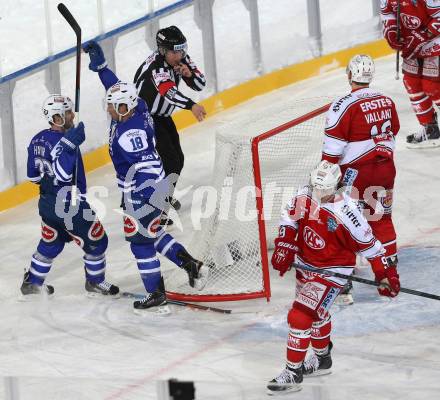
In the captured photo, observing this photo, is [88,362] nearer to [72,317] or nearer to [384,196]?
[72,317]

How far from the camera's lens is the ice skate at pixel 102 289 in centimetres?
700

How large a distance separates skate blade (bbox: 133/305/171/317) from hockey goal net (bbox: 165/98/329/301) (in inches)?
7.4

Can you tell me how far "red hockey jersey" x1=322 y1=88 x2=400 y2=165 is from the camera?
247 inches

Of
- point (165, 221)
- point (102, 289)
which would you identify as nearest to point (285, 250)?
point (102, 289)

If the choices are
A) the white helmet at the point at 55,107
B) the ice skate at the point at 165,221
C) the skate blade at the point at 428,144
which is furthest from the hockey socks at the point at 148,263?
the skate blade at the point at 428,144

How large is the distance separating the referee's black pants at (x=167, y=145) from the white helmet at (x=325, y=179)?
2.44 metres

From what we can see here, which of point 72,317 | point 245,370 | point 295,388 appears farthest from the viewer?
point 72,317

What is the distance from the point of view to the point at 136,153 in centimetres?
653

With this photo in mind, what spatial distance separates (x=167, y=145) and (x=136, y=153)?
1289 mm

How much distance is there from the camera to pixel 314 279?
5492 millimetres

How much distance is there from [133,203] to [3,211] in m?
2.37

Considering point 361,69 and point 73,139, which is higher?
point 361,69

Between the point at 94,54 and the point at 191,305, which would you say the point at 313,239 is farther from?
the point at 94,54

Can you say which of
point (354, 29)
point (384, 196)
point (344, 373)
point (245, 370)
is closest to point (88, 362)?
point (245, 370)
